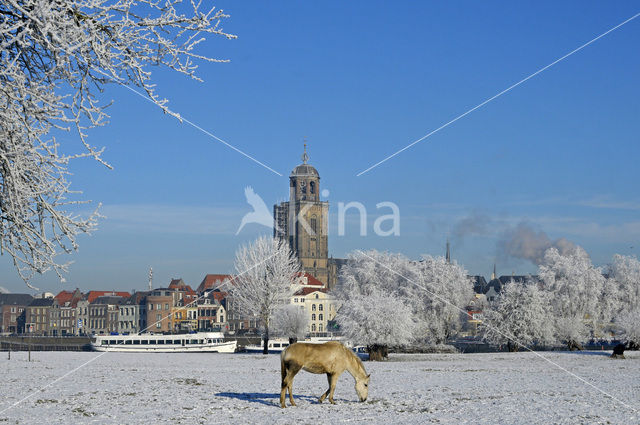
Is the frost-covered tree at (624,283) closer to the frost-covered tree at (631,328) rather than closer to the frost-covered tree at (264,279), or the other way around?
the frost-covered tree at (631,328)

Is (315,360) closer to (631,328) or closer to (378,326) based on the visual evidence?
(378,326)

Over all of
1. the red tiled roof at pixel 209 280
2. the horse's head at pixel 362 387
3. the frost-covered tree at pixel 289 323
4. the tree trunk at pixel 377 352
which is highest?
the red tiled roof at pixel 209 280

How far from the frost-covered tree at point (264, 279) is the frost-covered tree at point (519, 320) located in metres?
20.4

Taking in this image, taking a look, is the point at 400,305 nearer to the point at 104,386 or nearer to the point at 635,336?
the point at 635,336

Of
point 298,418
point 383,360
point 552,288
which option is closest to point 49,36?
point 298,418

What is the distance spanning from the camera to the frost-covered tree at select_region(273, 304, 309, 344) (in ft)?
251

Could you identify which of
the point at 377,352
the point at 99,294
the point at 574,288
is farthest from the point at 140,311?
the point at 377,352

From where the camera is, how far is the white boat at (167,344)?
277ft

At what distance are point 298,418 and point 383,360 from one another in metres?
39.0

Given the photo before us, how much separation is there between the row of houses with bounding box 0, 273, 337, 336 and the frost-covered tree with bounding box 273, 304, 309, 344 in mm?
64877

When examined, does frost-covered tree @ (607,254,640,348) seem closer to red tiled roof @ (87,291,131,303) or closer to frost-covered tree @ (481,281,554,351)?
frost-covered tree @ (481,281,554,351)

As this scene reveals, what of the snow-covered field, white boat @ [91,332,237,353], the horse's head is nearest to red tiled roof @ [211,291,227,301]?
white boat @ [91,332,237,353]

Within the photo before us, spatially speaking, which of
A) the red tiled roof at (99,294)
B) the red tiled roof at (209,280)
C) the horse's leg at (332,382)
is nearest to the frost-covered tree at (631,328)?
the horse's leg at (332,382)

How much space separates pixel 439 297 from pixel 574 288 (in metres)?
15.8
